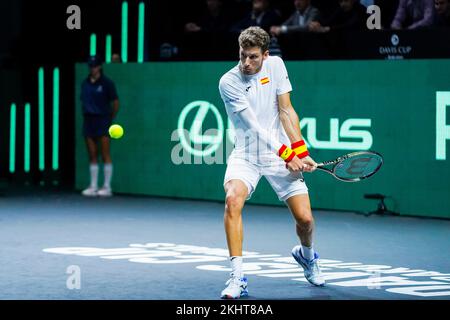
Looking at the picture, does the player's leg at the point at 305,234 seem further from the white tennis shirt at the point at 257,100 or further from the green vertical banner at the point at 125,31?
the green vertical banner at the point at 125,31

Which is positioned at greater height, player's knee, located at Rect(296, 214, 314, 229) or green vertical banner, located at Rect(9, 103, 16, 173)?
green vertical banner, located at Rect(9, 103, 16, 173)

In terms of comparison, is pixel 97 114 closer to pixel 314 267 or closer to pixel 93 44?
pixel 93 44

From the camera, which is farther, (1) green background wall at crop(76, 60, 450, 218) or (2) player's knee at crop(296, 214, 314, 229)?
(1) green background wall at crop(76, 60, 450, 218)

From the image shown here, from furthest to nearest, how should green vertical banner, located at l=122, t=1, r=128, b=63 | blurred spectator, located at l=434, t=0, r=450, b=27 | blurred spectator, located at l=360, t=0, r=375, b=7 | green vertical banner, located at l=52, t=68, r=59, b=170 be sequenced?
green vertical banner, located at l=52, t=68, r=59, b=170 → green vertical banner, located at l=122, t=1, r=128, b=63 → blurred spectator, located at l=360, t=0, r=375, b=7 → blurred spectator, located at l=434, t=0, r=450, b=27

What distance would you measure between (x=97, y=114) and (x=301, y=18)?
3.33 metres

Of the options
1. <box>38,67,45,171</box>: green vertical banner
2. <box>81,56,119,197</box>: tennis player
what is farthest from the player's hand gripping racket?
Answer: <box>38,67,45,171</box>: green vertical banner

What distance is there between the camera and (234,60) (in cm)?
1523

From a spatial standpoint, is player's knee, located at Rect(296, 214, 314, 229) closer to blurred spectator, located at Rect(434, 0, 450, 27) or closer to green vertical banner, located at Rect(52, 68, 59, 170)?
blurred spectator, located at Rect(434, 0, 450, 27)

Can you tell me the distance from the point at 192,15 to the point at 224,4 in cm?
91

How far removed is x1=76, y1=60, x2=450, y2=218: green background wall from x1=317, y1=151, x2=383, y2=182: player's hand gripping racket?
4.68 meters

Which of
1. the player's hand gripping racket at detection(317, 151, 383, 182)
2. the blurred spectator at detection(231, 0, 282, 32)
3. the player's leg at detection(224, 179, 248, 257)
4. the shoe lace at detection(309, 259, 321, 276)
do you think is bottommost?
the shoe lace at detection(309, 259, 321, 276)

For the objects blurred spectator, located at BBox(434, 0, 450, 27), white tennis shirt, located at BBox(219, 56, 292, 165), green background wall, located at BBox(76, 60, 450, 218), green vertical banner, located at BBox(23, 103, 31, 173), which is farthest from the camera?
green vertical banner, located at BBox(23, 103, 31, 173)

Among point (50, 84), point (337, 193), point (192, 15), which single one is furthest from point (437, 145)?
point (50, 84)

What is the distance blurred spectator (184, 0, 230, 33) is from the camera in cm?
1639
